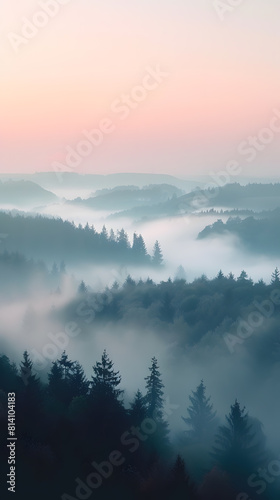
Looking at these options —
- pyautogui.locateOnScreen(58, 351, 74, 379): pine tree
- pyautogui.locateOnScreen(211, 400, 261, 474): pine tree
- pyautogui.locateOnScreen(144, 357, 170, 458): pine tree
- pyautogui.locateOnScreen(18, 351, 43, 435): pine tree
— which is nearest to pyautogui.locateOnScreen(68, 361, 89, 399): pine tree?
pyautogui.locateOnScreen(58, 351, 74, 379): pine tree

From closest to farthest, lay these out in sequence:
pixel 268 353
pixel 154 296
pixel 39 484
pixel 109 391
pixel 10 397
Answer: pixel 39 484 < pixel 10 397 < pixel 109 391 < pixel 268 353 < pixel 154 296

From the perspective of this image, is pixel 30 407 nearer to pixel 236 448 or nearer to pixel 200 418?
pixel 236 448

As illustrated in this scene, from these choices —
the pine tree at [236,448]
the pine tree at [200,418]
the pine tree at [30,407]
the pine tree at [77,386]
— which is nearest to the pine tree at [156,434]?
the pine tree at [236,448]

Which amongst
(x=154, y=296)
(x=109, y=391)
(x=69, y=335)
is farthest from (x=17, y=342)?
(x=109, y=391)

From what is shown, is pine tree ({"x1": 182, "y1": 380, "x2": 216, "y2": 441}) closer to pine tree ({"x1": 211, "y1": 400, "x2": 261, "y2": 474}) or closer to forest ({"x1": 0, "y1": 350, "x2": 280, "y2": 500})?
forest ({"x1": 0, "y1": 350, "x2": 280, "y2": 500})

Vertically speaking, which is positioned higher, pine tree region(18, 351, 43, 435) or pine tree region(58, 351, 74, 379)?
pine tree region(58, 351, 74, 379)

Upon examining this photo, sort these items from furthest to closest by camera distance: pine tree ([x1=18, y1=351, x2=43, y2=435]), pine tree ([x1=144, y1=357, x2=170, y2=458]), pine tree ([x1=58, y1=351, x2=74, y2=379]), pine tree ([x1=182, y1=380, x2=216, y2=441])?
pine tree ([x1=182, y1=380, x2=216, y2=441]) < pine tree ([x1=58, y1=351, x2=74, y2=379]) < pine tree ([x1=144, y1=357, x2=170, y2=458]) < pine tree ([x1=18, y1=351, x2=43, y2=435])

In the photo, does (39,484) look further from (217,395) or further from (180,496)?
(217,395)

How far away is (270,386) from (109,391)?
4250 cm

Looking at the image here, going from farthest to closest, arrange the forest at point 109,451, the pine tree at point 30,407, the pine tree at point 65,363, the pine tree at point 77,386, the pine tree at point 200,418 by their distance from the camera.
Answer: the pine tree at point 200,418 → the pine tree at point 65,363 → the pine tree at point 77,386 → the pine tree at point 30,407 → the forest at point 109,451

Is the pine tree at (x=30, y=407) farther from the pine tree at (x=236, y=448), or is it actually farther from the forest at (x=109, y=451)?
the pine tree at (x=236, y=448)

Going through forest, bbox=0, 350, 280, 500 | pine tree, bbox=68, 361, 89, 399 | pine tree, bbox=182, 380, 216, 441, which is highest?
pine tree, bbox=68, 361, 89, 399

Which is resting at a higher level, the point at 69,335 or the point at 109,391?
the point at 69,335

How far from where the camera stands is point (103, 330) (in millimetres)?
108812
